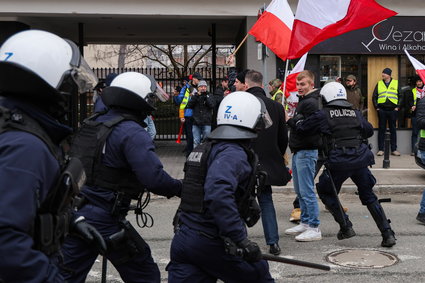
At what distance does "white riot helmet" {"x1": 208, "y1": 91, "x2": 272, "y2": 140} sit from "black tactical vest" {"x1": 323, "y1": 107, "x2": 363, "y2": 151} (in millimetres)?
2748

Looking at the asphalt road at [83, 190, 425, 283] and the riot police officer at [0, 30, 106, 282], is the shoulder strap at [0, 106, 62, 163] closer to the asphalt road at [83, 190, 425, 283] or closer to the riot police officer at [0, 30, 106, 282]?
the riot police officer at [0, 30, 106, 282]

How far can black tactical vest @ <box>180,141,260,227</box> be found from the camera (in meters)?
3.45

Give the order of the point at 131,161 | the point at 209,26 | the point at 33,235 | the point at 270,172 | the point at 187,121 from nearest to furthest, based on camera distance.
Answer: the point at 33,235 < the point at 131,161 < the point at 270,172 < the point at 187,121 < the point at 209,26

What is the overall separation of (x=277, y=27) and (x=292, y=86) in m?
1.00

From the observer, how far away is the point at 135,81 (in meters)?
3.88

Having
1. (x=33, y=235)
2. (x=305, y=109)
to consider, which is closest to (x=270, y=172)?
(x=305, y=109)

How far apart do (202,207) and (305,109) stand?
3256 millimetres

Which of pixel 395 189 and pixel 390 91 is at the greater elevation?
pixel 390 91

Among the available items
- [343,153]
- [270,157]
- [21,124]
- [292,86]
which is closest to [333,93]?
[343,153]

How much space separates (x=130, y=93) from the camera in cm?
386

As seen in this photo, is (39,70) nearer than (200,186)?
Yes

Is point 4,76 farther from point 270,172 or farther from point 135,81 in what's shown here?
point 270,172

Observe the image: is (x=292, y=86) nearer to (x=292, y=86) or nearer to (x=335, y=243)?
(x=292, y=86)

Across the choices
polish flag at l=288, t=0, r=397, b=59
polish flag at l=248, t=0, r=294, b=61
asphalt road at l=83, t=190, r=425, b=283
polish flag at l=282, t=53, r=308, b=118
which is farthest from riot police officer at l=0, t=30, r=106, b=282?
polish flag at l=248, t=0, r=294, b=61
